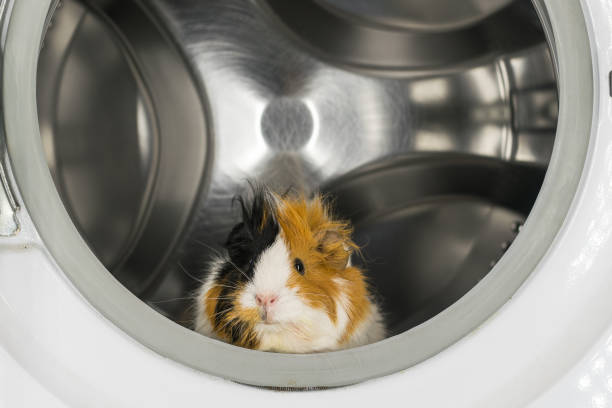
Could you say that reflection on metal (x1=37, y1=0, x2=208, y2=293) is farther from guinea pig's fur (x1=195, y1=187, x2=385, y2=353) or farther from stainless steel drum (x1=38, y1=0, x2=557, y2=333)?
guinea pig's fur (x1=195, y1=187, x2=385, y2=353)

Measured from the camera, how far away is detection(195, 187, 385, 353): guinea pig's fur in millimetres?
854

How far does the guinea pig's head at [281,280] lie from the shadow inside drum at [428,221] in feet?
0.76

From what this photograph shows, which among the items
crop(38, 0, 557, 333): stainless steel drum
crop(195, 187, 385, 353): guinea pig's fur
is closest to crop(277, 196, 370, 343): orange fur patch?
crop(195, 187, 385, 353): guinea pig's fur

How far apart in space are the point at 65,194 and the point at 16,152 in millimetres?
363

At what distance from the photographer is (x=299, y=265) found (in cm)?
90

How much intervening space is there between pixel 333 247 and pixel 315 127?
46 centimetres

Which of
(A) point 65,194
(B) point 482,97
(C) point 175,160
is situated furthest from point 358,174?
(A) point 65,194

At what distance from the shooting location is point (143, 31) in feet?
4.11

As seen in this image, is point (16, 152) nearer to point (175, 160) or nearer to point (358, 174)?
point (175, 160)

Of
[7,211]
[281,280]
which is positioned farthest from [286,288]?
[7,211]

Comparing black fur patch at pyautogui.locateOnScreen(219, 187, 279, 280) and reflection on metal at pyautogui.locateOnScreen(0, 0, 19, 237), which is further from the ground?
black fur patch at pyautogui.locateOnScreen(219, 187, 279, 280)

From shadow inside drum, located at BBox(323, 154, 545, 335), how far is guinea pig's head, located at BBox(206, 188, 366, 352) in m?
0.23

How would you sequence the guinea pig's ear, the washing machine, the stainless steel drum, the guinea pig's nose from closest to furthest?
1. the washing machine
2. the guinea pig's nose
3. the guinea pig's ear
4. the stainless steel drum

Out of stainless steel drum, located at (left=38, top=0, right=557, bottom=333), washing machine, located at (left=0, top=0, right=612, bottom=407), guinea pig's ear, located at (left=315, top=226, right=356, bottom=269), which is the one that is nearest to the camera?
washing machine, located at (left=0, top=0, right=612, bottom=407)
